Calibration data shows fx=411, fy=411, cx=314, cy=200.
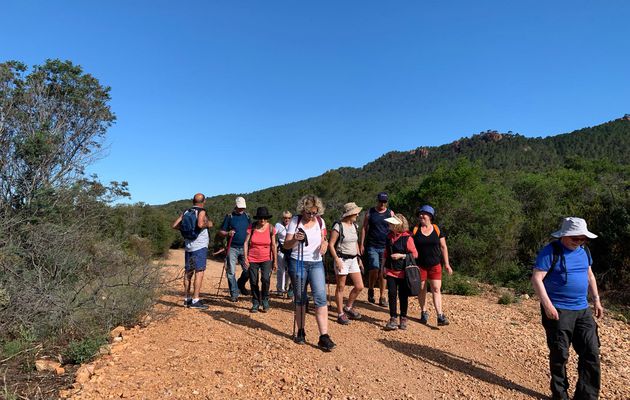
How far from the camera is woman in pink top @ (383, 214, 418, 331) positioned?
5395mm

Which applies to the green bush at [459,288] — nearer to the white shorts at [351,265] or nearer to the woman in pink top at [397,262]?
the woman in pink top at [397,262]

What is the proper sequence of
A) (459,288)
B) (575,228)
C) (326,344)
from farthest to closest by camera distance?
1. (459,288)
2. (326,344)
3. (575,228)

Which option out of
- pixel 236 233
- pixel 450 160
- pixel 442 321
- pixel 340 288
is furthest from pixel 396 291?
pixel 450 160

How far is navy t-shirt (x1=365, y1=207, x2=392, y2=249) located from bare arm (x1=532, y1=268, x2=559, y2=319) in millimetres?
2840

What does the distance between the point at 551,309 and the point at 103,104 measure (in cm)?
1206

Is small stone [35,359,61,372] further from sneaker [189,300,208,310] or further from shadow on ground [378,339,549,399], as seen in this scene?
shadow on ground [378,339,549,399]

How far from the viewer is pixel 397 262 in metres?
5.39

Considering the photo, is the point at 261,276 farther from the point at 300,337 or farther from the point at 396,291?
the point at 396,291

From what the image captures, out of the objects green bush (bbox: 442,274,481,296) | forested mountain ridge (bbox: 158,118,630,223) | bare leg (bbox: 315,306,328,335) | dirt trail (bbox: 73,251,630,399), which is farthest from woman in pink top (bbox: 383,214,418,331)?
forested mountain ridge (bbox: 158,118,630,223)

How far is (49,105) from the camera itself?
10102 mm

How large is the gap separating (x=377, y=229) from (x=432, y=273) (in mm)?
1118

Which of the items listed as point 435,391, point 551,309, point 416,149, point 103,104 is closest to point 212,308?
point 435,391

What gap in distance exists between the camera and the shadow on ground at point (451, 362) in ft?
13.3

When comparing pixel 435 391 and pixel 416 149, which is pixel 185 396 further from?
pixel 416 149
